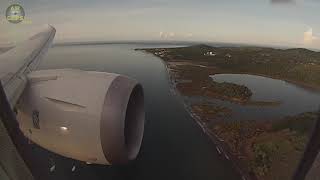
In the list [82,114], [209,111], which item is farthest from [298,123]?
[82,114]

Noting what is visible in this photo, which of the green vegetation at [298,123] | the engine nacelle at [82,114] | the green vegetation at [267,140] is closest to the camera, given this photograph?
the green vegetation at [298,123]

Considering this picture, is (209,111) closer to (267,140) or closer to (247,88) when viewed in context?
(247,88)

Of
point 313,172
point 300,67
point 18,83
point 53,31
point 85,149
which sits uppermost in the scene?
point 53,31

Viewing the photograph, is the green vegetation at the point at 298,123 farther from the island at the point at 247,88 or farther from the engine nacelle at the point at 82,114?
the engine nacelle at the point at 82,114

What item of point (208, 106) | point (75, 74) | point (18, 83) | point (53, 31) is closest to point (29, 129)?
point (18, 83)

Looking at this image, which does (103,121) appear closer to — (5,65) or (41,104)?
(41,104)

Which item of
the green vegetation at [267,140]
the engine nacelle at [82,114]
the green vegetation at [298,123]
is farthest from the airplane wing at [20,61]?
the green vegetation at [298,123]
